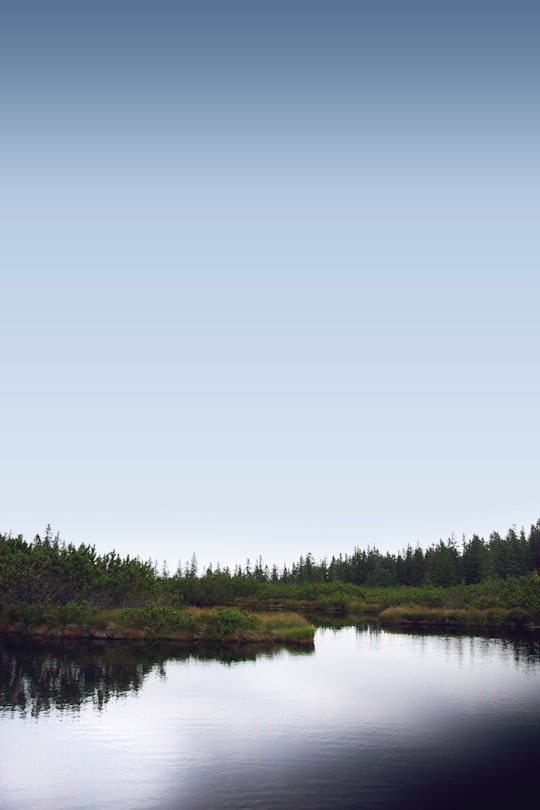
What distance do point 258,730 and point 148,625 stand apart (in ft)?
129

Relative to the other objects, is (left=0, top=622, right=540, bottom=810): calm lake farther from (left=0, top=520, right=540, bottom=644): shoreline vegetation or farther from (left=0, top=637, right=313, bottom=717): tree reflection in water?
(left=0, top=520, right=540, bottom=644): shoreline vegetation

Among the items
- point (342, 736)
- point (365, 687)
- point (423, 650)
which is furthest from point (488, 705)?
point (423, 650)

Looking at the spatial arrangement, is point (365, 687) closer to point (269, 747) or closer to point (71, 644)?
point (269, 747)

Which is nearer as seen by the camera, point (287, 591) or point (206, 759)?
point (206, 759)

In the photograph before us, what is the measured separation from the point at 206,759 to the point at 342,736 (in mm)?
8766

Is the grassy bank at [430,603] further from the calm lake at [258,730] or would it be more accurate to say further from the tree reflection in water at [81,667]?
the tree reflection in water at [81,667]

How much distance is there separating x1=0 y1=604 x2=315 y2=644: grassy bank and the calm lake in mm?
8244

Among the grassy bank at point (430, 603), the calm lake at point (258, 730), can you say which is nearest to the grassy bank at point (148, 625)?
the calm lake at point (258, 730)

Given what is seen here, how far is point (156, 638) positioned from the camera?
7375 cm

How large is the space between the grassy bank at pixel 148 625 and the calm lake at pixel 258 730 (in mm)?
8244

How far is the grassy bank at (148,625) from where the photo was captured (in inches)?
2908

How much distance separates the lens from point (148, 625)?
7431cm

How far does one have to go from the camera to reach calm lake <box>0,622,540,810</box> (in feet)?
90.0

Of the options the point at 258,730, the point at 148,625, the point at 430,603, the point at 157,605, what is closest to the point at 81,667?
the point at 148,625
